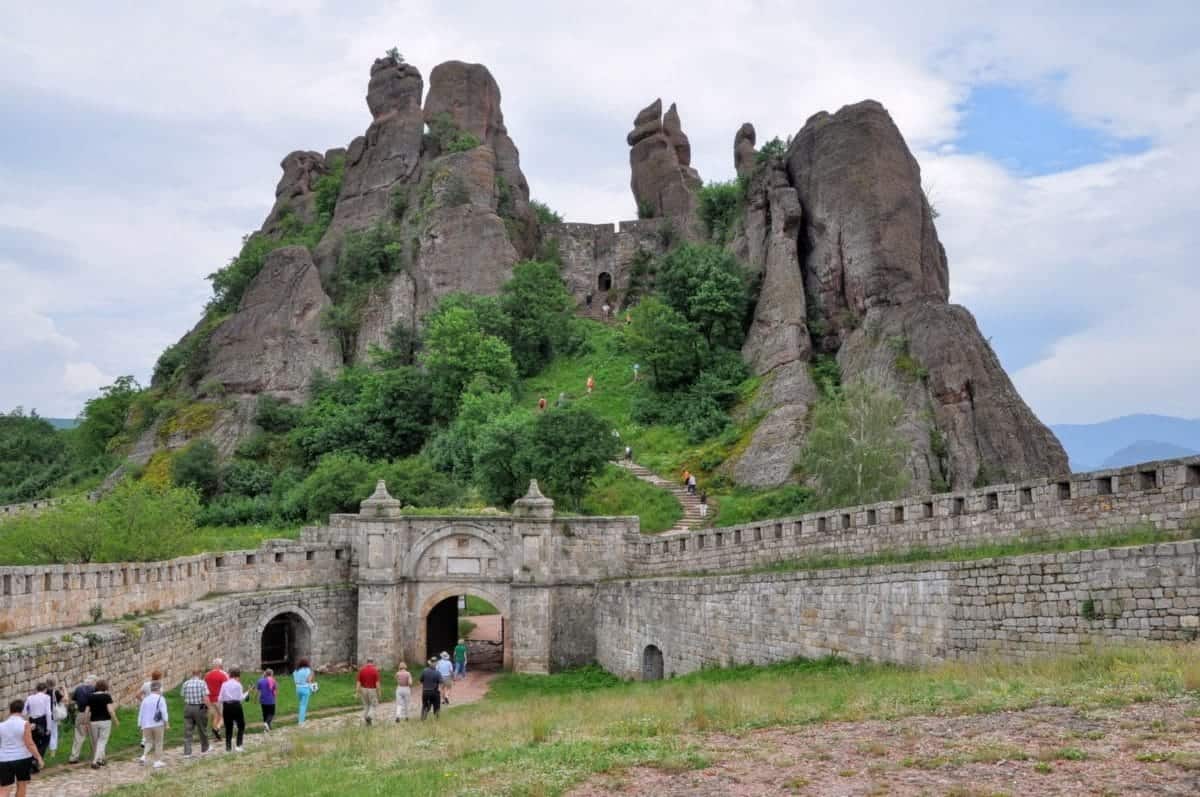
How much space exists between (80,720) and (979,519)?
13927 mm

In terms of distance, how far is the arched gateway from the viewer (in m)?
31.0

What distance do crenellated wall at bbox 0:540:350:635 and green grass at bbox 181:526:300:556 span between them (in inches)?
254

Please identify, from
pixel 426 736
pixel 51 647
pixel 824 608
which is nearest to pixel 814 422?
pixel 824 608

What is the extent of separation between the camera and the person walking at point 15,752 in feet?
38.8

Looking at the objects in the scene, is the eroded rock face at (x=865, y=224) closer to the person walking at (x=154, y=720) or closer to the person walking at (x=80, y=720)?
the person walking at (x=154, y=720)

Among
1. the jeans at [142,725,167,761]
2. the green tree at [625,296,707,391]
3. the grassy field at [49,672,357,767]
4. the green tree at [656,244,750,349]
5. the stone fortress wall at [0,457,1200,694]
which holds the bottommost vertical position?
the grassy field at [49,672,357,767]

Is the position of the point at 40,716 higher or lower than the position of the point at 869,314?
lower

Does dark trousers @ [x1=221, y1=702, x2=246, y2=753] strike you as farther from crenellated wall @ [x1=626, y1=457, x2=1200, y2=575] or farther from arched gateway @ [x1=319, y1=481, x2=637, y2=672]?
arched gateway @ [x1=319, y1=481, x2=637, y2=672]

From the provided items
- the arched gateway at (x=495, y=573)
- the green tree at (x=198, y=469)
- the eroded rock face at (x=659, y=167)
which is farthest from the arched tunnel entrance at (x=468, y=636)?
the eroded rock face at (x=659, y=167)

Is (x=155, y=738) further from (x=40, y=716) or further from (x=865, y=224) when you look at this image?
(x=865, y=224)

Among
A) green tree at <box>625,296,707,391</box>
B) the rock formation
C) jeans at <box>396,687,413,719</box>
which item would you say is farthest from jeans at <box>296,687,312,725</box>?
green tree at <box>625,296,707,391</box>

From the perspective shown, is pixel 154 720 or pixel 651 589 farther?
pixel 651 589

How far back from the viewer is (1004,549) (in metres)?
16.7

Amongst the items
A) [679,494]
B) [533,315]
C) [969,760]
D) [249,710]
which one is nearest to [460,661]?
[249,710]
